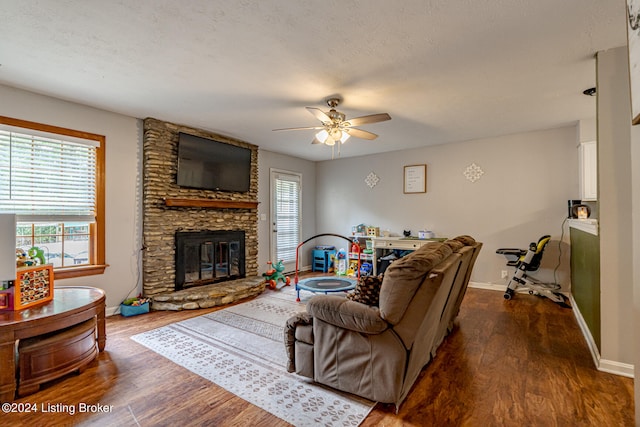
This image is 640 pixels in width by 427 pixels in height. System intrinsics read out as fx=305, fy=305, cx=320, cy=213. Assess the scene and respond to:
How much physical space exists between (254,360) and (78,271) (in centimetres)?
251

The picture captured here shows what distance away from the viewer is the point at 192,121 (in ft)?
14.1

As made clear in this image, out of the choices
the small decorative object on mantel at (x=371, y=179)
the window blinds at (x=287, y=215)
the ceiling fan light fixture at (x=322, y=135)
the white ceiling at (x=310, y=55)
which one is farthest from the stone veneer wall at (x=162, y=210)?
the small decorative object on mantel at (x=371, y=179)

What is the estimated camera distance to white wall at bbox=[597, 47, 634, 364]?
2.35 meters

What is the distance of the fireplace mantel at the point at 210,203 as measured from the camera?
14.1ft

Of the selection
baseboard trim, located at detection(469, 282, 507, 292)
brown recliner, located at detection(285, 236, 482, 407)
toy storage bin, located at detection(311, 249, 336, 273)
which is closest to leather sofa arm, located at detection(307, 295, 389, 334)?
brown recliner, located at detection(285, 236, 482, 407)

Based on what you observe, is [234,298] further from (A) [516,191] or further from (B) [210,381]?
(A) [516,191]

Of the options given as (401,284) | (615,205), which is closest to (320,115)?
(401,284)

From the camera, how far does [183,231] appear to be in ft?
14.8

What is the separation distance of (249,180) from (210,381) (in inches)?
145

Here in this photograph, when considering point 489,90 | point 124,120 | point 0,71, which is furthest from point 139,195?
point 489,90

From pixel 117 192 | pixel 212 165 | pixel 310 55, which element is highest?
pixel 310 55

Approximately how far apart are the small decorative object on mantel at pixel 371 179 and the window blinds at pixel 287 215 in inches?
61.3

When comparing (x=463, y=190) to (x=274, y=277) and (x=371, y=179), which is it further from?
(x=274, y=277)

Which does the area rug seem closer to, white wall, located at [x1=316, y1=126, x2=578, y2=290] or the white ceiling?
the white ceiling
